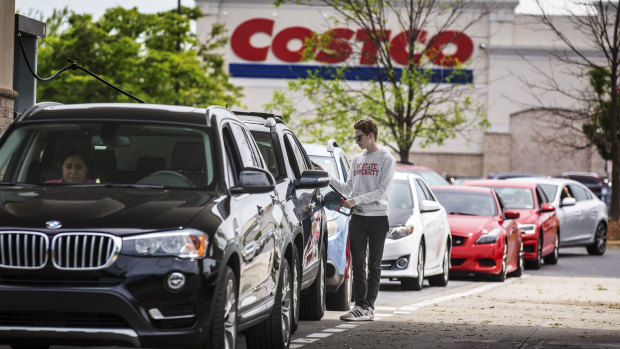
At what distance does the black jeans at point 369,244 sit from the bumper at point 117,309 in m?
5.47

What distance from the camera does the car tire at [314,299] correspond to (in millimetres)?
12328

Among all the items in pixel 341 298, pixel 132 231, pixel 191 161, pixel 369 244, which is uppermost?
pixel 191 161

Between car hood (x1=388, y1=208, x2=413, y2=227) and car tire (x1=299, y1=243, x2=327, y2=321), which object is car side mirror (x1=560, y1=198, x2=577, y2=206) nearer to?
car hood (x1=388, y1=208, x2=413, y2=227)

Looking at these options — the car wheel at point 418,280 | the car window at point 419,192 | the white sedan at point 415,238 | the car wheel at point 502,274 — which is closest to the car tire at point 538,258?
the car wheel at point 502,274

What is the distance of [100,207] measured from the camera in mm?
7344

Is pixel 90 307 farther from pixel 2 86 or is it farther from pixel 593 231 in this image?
pixel 593 231

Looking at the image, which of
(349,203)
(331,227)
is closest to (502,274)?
(331,227)

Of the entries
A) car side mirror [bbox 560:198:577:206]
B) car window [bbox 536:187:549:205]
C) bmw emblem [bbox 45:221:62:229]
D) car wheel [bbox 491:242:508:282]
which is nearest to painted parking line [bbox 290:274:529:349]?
car wheel [bbox 491:242:508:282]

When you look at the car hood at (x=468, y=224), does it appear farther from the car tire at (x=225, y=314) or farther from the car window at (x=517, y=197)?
the car tire at (x=225, y=314)

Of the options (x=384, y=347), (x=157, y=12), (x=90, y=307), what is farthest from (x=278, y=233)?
(x=157, y=12)

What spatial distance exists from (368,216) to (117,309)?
18.9 ft

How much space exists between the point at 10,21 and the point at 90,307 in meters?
8.79

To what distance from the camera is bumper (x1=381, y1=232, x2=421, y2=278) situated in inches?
670

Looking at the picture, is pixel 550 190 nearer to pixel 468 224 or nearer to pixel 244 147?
pixel 468 224
